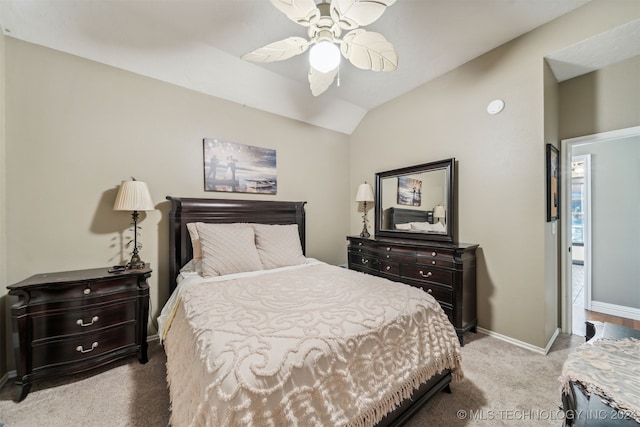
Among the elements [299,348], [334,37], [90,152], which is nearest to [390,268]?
[299,348]

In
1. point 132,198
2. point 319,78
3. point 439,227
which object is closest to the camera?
point 319,78

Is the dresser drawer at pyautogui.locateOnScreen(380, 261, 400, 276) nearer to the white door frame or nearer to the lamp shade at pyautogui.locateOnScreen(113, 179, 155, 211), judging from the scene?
the white door frame

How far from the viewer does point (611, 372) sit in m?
1.06

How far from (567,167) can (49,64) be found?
505 centimetres

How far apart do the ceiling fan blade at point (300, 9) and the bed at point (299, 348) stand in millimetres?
1805

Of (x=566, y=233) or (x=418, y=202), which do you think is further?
(x=418, y=202)

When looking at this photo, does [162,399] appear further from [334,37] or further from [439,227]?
[439,227]

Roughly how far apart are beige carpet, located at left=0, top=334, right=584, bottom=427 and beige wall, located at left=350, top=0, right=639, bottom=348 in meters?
0.51

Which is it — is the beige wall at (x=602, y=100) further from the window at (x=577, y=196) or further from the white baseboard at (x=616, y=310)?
the white baseboard at (x=616, y=310)

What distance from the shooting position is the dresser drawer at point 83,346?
1693 mm

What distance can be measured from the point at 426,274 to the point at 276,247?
5.45ft

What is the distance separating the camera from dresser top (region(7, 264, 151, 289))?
66.5 inches

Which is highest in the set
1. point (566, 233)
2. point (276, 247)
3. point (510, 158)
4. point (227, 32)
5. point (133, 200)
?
point (227, 32)

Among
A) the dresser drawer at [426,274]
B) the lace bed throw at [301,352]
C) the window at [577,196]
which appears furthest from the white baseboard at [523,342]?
the window at [577,196]
